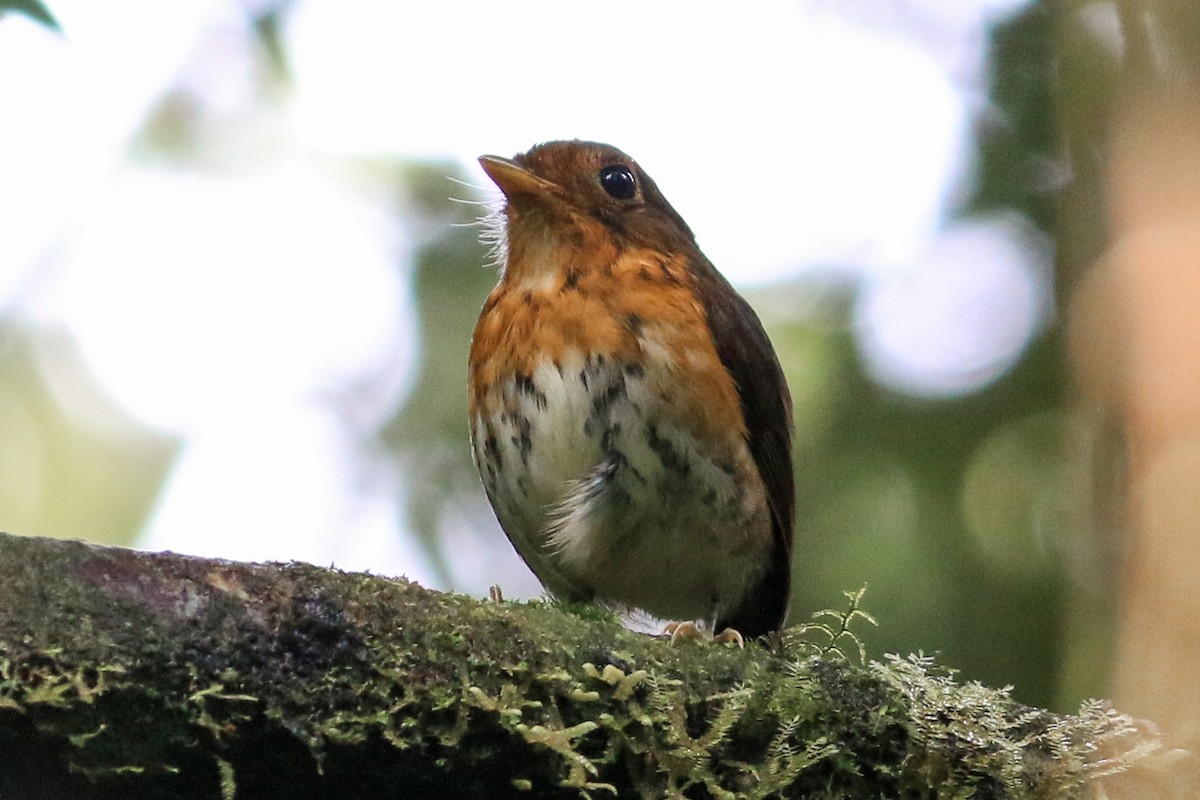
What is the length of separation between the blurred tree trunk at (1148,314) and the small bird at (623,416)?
90 cm

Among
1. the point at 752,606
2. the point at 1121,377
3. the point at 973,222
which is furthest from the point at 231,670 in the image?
the point at 973,222

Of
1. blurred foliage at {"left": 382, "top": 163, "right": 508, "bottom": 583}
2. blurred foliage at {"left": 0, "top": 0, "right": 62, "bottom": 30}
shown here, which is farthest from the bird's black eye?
blurred foliage at {"left": 382, "top": 163, "right": 508, "bottom": 583}

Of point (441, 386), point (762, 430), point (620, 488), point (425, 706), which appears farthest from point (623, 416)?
point (441, 386)

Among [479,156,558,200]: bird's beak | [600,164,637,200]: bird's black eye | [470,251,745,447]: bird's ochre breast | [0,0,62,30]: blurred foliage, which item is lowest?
[470,251,745,447]: bird's ochre breast

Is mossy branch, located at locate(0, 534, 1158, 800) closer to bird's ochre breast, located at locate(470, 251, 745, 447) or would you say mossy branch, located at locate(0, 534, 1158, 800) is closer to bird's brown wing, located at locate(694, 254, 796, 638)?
bird's ochre breast, located at locate(470, 251, 745, 447)

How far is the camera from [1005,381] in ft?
15.2

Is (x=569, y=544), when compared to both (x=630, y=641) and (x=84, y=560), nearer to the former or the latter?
(x=630, y=641)

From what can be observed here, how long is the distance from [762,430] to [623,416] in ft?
1.60

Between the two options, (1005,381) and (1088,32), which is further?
(1005,381)

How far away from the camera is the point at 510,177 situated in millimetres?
3666

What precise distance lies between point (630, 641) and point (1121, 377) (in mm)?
1749

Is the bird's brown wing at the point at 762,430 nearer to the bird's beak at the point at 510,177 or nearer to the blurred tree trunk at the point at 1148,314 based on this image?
the bird's beak at the point at 510,177

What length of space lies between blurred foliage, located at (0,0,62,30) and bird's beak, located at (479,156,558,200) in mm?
1379

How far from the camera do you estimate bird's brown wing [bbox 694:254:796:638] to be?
3.41 m
